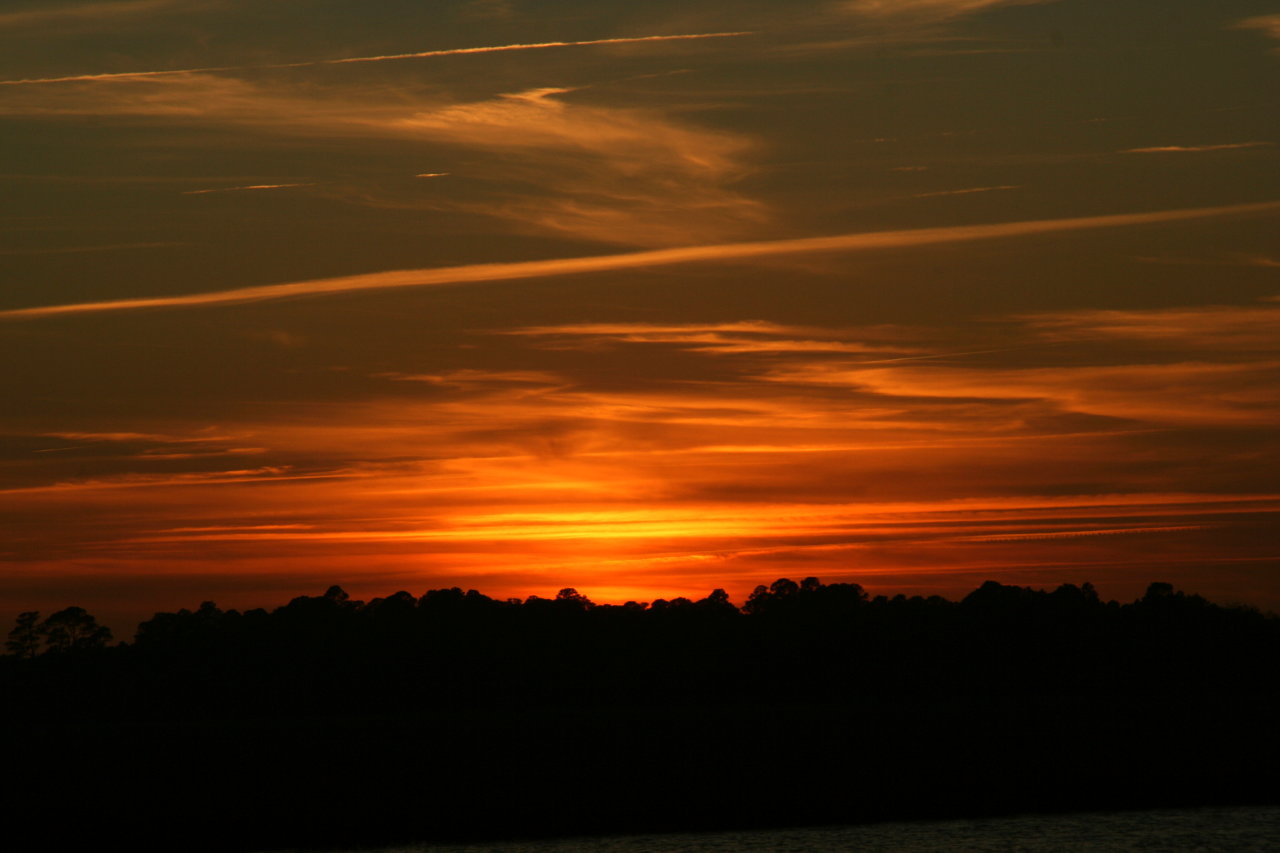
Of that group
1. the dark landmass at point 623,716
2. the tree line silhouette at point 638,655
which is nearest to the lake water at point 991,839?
the dark landmass at point 623,716

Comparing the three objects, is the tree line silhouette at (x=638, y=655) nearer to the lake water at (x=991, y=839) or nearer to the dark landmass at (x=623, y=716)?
the dark landmass at (x=623, y=716)

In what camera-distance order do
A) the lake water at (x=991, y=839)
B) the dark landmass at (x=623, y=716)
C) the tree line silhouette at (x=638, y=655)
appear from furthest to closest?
1. the tree line silhouette at (x=638, y=655)
2. the dark landmass at (x=623, y=716)
3. the lake water at (x=991, y=839)

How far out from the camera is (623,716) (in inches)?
3996

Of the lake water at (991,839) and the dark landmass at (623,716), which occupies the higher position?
the dark landmass at (623,716)

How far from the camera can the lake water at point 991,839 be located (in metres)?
61.3

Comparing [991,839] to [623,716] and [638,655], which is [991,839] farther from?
[638,655]

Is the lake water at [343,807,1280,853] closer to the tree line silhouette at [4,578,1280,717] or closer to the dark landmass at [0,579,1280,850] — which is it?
the dark landmass at [0,579,1280,850]

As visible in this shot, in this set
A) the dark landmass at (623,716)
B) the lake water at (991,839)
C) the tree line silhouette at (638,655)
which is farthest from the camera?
the tree line silhouette at (638,655)

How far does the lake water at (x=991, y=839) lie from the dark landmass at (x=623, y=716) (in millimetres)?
3660

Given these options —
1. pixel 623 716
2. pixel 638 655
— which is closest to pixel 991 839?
pixel 623 716

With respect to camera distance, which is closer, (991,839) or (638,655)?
(991,839)

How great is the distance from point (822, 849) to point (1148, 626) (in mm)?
83666

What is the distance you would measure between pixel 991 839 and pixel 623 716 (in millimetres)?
40926

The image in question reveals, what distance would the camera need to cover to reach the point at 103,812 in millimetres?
69500
